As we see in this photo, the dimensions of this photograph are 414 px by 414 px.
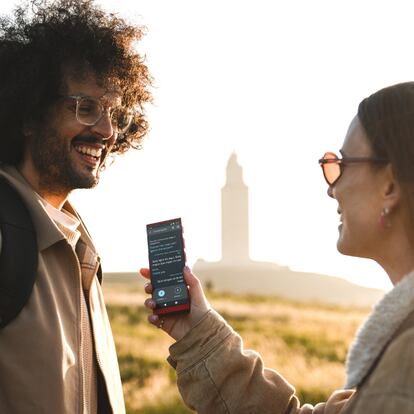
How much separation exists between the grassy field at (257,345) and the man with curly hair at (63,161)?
608 cm

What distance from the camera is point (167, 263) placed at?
14.0ft

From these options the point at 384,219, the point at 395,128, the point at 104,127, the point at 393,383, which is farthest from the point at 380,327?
the point at 104,127

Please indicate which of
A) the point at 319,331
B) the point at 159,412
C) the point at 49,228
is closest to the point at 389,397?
the point at 49,228

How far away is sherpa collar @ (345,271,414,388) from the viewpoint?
272 centimetres

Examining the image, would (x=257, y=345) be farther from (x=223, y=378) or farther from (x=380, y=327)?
(x=380, y=327)

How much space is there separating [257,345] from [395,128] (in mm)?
11410

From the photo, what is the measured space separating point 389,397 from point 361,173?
964 millimetres

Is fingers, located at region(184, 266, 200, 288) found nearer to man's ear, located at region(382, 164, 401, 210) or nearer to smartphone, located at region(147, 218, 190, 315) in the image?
smartphone, located at region(147, 218, 190, 315)

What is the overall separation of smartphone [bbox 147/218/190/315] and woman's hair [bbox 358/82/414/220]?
4.74 ft

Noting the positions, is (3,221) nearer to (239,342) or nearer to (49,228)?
(49,228)

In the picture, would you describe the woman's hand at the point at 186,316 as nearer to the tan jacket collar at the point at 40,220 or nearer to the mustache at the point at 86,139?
the tan jacket collar at the point at 40,220

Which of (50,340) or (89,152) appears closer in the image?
(50,340)

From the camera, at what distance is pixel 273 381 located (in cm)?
405

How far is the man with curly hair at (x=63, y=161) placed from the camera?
3652 mm
